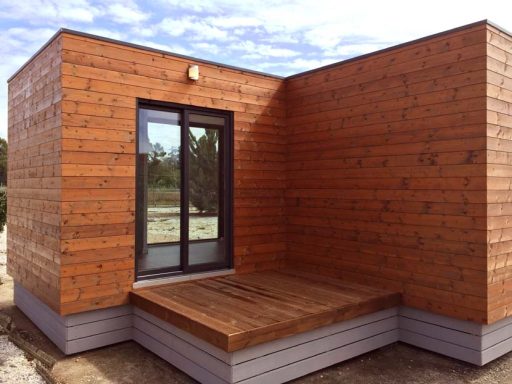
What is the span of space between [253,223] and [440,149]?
222 centimetres

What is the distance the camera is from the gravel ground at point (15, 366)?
10.1 feet

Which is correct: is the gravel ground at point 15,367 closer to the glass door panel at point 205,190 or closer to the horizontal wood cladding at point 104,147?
the horizontal wood cladding at point 104,147

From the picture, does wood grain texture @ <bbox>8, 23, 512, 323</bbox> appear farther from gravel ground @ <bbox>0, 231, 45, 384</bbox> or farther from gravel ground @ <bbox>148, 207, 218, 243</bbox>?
gravel ground @ <bbox>0, 231, 45, 384</bbox>

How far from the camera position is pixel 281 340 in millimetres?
2990

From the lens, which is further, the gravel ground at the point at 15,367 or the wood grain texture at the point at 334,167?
the wood grain texture at the point at 334,167

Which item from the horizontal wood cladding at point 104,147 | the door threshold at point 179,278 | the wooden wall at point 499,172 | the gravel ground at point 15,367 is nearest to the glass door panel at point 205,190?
the door threshold at point 179,278

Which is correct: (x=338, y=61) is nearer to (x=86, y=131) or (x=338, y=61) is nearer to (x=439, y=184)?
(x=439, y=184)

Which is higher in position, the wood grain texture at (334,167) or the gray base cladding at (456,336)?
the wood grain texture at (334,167)

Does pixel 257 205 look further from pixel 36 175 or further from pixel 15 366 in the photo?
Answer: pixel 15 366

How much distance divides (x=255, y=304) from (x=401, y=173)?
6.11 feet

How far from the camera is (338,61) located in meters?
4.48

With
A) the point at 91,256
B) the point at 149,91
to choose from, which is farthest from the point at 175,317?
the point at 149,91

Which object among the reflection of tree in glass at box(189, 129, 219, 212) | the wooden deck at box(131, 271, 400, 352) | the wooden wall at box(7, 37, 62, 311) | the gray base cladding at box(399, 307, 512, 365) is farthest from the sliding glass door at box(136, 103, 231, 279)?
the gray base cladding at box(399, 307, 512, 365)

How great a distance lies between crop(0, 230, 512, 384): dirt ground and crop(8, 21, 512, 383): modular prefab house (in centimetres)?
10
